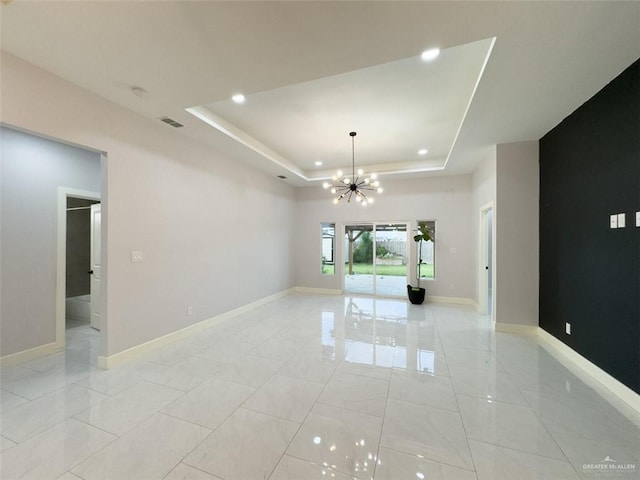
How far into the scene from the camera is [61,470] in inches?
64.5

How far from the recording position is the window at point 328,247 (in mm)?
7602

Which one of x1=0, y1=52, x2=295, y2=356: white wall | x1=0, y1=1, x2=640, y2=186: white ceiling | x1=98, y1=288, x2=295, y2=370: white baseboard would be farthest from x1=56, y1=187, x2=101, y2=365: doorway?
x1=0, y1=1, x2=640, y2=186: white ceiling

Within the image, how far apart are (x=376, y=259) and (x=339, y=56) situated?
5559 mm

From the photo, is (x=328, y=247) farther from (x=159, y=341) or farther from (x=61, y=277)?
(x=61, y=277)

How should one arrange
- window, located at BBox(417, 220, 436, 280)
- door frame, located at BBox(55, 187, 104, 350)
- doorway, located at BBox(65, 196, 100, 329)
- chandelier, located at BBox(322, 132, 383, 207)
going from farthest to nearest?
window, located at BBox(417, 220, 436, 280) → doorway, located at BBox(65, 196, 100, 329) → chandelier, located at BBox(322, 132, 383, 207) → door frame, located at BBox(55, 187, 104, 350)

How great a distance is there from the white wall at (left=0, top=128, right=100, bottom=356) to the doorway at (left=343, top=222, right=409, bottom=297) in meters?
5.94

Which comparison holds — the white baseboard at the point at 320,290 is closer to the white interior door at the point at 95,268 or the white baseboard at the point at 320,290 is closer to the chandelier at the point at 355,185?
the chandelier at the point at 355,185

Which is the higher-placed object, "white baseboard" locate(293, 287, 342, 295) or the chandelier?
the chandelier

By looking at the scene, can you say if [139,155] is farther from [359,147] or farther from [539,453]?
[539,453]

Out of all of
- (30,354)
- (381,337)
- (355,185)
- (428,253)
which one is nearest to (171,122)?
(355,185)

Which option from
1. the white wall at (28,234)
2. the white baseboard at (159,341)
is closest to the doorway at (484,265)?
the white baseboard at (159,341)

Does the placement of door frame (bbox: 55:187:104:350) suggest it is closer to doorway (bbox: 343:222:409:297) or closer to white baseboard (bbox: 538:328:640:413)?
doorway (bbox: 343:222:409:297)

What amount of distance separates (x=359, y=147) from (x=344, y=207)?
2.33 metres

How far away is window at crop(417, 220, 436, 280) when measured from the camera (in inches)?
260
